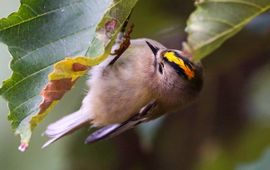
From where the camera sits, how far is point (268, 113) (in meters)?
3.34

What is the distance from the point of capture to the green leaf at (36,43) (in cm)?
202

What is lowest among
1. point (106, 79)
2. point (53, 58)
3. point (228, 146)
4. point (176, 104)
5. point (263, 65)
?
point (228, 146)

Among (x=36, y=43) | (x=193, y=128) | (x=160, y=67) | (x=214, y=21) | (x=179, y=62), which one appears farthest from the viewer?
(x=193, y=128)

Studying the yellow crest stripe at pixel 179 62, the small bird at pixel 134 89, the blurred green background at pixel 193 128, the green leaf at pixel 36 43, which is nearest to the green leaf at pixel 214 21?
the green leaf at pixel 36 43

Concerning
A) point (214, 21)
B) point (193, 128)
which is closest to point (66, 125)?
point (193, 128)

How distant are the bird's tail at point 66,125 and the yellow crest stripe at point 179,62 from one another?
47 cm

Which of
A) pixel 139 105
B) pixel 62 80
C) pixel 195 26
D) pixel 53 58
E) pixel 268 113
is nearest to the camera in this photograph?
pixel 195 26

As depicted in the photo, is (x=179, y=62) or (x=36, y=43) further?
(x=179, y=62)

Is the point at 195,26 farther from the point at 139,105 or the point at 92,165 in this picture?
the point at 92,165

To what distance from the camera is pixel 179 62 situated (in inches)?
96.4

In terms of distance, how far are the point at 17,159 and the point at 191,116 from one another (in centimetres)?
86

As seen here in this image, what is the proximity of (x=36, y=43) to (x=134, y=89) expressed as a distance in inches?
26.5

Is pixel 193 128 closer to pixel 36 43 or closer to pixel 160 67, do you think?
pixel 160 67

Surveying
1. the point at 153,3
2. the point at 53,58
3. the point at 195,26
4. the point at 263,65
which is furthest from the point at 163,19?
the point at 195,26
